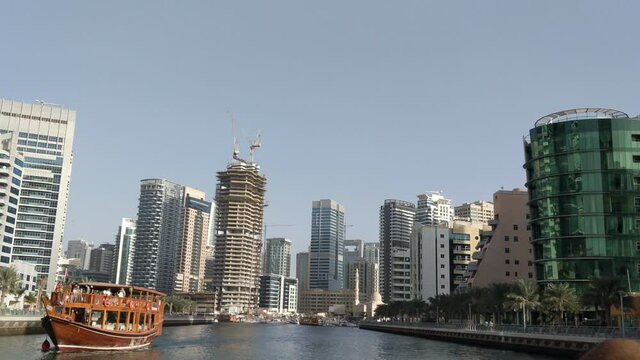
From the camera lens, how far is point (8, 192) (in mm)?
164250

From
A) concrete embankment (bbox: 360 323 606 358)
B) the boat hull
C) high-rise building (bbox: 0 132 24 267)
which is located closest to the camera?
the boat hull

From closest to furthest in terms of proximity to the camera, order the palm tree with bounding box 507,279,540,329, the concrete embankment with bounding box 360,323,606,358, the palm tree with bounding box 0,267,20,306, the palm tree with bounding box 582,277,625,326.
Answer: the concrete embankment with bounding box 360,323,606,358 → the palm tree with bounding box 582,277,625,326 → the palm tree with bounding box 507,279,540,329 → the palm tree with bounding box 0,267,20,306

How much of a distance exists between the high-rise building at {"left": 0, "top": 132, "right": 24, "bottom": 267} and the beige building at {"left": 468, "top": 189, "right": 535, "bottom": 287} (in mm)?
131346

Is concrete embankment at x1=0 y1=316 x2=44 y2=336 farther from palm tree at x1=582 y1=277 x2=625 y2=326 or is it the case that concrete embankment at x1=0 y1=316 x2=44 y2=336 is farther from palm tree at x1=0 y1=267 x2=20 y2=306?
palm tree at x1=582 y1=277 x2=625 y2=326

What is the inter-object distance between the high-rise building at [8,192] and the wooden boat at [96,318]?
3955 inches

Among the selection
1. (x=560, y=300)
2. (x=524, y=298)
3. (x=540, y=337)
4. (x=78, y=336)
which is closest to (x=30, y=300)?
(x=78, y=336)

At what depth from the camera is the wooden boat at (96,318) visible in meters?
69.4

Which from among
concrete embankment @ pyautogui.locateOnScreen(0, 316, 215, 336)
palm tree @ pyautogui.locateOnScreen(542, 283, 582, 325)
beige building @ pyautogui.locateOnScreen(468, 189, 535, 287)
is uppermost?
beige building @ pyautogui.locateOnScreen(468, 189, 535, 287)

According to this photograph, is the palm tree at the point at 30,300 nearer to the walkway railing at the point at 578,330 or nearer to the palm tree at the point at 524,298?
the walkway railing at the point at 578,330

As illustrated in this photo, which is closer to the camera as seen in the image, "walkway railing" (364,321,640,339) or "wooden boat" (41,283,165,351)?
"wooden boat" (41,283,165,351)

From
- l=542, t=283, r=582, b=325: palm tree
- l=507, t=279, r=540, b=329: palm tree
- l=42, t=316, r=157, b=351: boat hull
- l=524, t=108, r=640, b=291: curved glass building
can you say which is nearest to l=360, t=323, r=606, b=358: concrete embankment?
l=507, t=279, r=540, b=329: palm tree

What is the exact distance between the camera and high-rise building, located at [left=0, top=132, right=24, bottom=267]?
6412 inches

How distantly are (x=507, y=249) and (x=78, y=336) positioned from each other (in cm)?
12803

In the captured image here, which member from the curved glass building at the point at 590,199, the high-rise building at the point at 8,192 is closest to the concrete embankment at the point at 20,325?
the high-rise building at the point at 8,192
